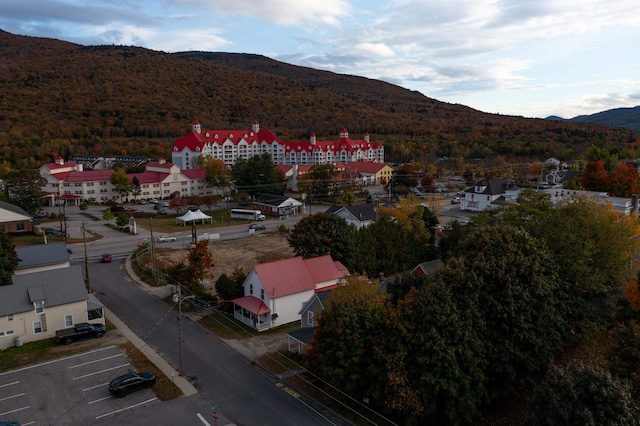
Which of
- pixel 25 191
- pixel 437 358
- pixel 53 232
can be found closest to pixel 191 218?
pixel 53 232

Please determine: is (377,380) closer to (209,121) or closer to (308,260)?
(308,260)

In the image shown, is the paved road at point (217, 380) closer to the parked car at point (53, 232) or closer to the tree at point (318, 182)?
the parked car at point (53, 232)

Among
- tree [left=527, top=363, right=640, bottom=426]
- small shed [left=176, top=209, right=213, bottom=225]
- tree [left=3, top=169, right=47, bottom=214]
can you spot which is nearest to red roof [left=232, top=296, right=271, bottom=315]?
tree [left=527, top=363, right=640, bottom=426]

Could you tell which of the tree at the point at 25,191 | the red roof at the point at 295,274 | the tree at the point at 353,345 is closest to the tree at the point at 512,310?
the tree at the point at 353,345

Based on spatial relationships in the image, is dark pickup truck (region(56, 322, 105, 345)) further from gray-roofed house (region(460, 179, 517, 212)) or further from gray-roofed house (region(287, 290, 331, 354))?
gray-roofed house (region(460, 179, 517, 212))

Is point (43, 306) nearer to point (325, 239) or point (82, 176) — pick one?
point (325, 239)

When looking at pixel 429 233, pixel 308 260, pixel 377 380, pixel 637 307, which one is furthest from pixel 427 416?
pixel 429 233
